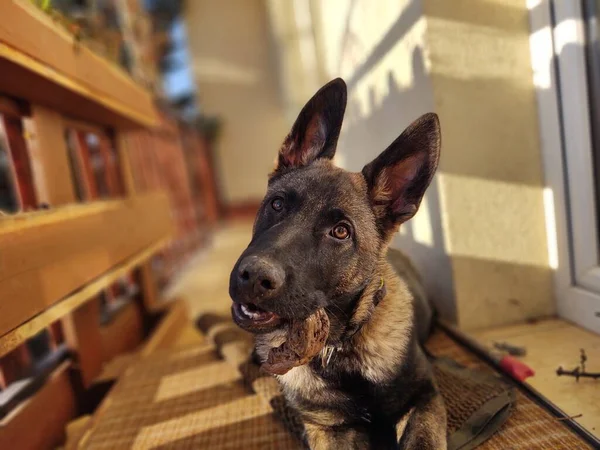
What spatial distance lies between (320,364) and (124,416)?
3.17ft

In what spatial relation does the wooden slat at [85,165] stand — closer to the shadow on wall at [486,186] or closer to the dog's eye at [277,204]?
the dog's eye at [277,204]

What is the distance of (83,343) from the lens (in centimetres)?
196

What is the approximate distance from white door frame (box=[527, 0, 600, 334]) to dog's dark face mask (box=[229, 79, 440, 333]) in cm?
87

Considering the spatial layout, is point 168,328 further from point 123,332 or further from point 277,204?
point 277,204

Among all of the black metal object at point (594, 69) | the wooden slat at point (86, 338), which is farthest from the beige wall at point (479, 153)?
the wooden slat at point (86, 338)

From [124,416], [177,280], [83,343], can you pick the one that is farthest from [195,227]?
[124,416]

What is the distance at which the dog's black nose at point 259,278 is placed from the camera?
893 mm

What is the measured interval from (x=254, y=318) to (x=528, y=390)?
1002 mm

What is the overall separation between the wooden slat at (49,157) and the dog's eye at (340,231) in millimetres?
1360

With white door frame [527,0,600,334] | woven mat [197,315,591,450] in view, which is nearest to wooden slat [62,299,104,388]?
woven mat [197,315,591,450]

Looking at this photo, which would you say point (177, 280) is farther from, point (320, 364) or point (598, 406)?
point (598, 406)

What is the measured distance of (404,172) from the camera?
3.99ft

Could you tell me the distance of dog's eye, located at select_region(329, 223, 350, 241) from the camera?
1090 millimetres

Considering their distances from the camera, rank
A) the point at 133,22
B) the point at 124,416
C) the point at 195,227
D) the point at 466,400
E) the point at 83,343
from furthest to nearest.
→ the point at 195,227 → the point at 133,22 → the point at 83,343 → the point at 124,416 → the point at 466,400
